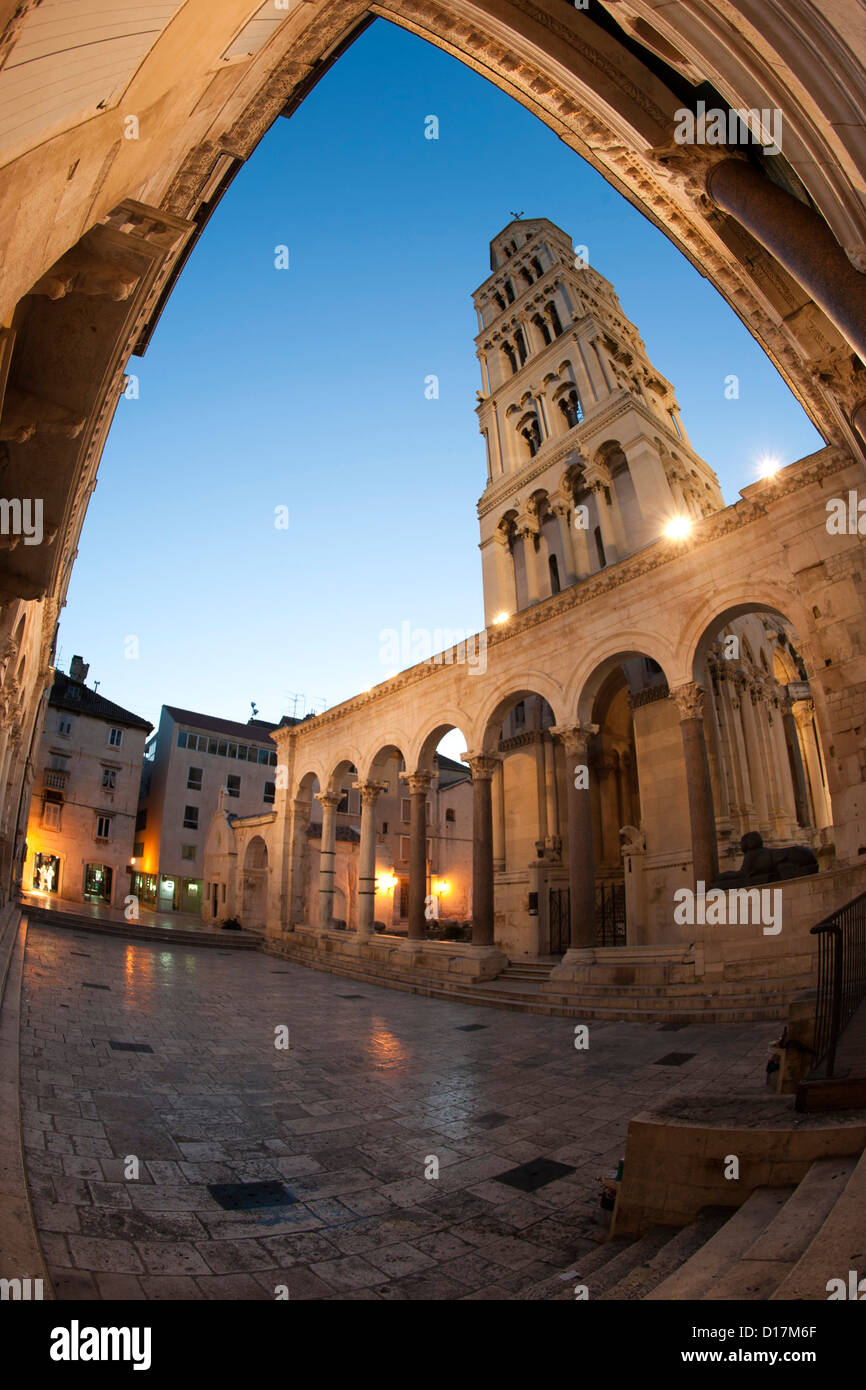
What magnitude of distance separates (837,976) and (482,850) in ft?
39.8

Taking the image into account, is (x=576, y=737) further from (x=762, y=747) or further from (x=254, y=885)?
(x=254, y=885)

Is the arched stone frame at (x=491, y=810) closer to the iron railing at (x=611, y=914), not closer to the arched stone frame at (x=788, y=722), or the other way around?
the iron railing at (x=611, y=914)

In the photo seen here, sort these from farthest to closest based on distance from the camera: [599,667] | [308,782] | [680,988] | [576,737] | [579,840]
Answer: [308,782], [599,667], [576,737], [579,840], [680,988]

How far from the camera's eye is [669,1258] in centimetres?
308

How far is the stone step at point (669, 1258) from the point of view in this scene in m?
2.83

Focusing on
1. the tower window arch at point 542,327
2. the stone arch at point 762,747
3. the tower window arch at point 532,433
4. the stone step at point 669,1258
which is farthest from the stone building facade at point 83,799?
the stone step at point 669,1258

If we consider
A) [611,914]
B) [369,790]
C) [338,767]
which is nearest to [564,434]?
[369,790]

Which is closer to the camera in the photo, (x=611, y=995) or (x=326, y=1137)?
(x=326, y=1137)

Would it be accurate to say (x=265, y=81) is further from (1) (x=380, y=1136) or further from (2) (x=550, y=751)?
(2) (x=550, y=751)

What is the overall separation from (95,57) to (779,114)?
16.2 feet

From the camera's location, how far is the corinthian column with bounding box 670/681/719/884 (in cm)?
1164

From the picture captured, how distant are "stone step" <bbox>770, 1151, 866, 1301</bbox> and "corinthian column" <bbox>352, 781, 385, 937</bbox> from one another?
59.8 feet

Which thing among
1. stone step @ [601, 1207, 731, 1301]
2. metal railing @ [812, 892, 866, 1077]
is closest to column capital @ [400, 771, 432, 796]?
metal railing @ [812, 892, 866, 1077]

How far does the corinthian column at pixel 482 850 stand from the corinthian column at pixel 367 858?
16.4 ft
